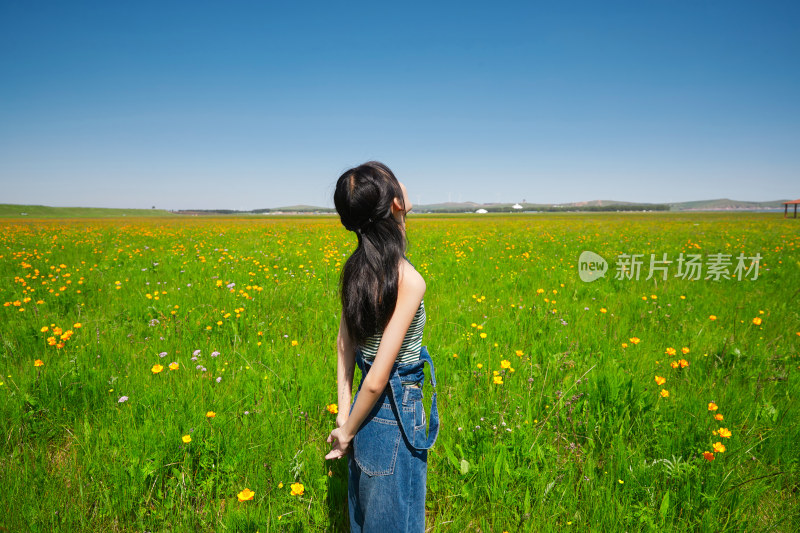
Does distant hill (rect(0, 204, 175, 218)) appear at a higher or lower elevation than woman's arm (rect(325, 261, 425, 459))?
higher

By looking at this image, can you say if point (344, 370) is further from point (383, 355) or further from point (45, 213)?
point (45, 213)

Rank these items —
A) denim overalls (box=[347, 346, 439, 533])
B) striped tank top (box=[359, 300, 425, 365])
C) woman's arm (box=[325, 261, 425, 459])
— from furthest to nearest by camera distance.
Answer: striped tank top (box=[359, 300, 425, 365]), denim overalls (box=[347, 346, 439, 533]), woman's arm (box=[325, 261, 425, 459])

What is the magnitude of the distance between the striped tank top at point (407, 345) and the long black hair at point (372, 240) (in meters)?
0.10

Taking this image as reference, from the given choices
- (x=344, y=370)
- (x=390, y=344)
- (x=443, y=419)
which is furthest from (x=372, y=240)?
(x=443, y=419)

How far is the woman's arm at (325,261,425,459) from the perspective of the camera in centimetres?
132

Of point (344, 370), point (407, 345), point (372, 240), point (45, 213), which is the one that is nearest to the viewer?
point (372, 240)

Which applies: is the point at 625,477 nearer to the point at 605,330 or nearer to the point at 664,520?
the point at 664,520

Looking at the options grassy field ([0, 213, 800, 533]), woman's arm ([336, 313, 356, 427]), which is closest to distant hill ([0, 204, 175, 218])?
grassy field ([0, 213, 800, 533])

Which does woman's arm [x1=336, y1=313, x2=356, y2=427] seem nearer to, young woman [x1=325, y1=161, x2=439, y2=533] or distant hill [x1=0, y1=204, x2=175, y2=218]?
young woman [x1=325, y1=161, x2=439, y2=533]

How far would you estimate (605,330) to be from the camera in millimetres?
4152

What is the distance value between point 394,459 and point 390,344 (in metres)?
0.51

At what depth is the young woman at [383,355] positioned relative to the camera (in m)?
1.39

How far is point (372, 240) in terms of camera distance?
4.74 ft

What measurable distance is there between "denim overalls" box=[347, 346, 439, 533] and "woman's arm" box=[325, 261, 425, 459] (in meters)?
0.10
